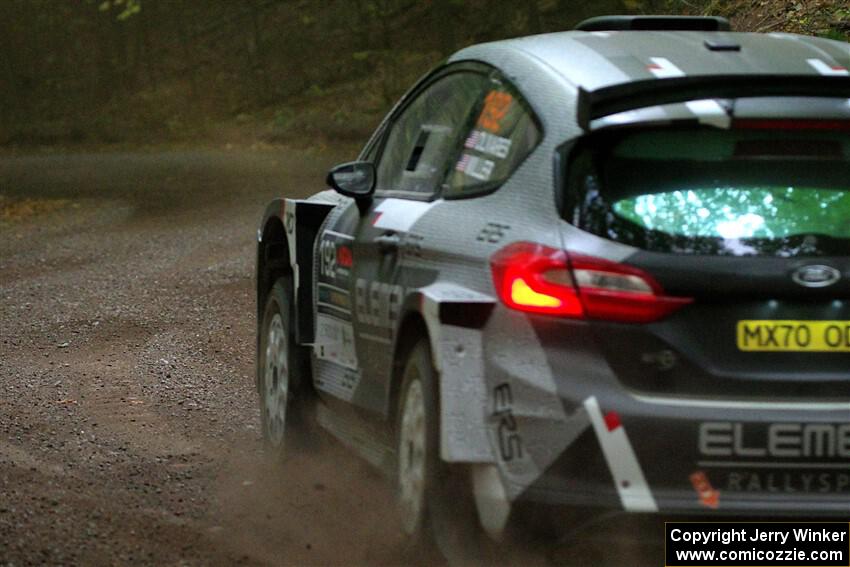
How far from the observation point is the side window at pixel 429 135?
619 centimetres

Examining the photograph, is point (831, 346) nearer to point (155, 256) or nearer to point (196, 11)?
point (155, 256)

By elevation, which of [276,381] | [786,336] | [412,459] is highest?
[786,336]

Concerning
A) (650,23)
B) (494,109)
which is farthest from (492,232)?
(650,23)

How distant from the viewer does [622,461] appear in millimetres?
4773

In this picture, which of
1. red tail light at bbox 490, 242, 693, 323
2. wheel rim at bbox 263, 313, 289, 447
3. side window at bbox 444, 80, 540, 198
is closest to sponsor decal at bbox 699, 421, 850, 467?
red tail light at bbox 490, 242, 693, 323

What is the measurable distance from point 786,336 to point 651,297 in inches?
15.3

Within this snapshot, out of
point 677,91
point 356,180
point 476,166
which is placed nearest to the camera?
point 677,91

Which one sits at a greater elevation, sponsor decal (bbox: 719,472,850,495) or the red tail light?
the red tail light

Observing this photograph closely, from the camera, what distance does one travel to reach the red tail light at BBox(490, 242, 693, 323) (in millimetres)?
4793

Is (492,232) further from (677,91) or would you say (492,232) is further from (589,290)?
(677,91)

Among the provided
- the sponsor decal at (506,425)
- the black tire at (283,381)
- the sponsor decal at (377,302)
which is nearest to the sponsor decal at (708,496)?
the sponsor decal at (506,425)

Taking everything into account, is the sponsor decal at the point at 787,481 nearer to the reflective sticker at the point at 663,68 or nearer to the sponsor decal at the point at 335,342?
the reflective sticker at the point at 663,68

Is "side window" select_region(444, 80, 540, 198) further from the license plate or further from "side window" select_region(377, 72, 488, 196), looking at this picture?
the license plate

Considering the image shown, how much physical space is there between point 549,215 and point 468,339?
1.42 feet
